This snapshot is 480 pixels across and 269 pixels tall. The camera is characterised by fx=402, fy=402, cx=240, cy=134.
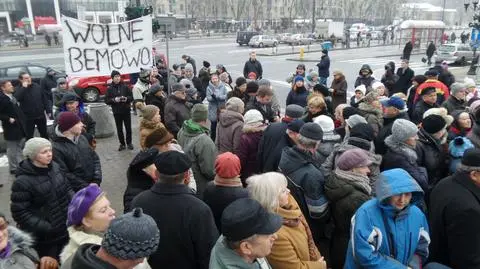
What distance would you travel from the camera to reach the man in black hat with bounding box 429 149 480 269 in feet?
10.2

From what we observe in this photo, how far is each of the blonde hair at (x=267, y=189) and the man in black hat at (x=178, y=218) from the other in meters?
0.38

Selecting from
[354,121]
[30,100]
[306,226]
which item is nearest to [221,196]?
[306,226]

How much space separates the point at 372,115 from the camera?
5.97 metres

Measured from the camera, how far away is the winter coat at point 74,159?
4.68m

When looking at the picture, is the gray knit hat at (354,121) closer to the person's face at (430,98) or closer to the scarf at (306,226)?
the scarf at (306,226)

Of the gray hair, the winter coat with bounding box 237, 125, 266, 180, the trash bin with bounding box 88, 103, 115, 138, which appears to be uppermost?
the gray hair

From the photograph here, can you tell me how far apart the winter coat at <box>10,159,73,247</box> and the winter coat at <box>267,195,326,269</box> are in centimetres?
219

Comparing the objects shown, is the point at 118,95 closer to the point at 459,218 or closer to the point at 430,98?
the point at 430,98

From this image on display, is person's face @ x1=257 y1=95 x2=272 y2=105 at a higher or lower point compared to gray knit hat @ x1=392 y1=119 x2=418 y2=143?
lower

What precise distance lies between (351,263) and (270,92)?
12.8ft

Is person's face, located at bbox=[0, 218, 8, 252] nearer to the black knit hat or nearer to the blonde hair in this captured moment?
the blonde hair

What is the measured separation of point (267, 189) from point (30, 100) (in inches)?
268

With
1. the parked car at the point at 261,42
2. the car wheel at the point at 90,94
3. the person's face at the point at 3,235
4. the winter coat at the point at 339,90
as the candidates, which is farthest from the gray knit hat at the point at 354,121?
the parked car at the point at 261,42

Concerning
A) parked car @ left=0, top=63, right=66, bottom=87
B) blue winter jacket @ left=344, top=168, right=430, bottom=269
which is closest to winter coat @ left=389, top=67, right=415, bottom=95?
blue winter jacket @ left=344, top=168, right=430, bottom=269
